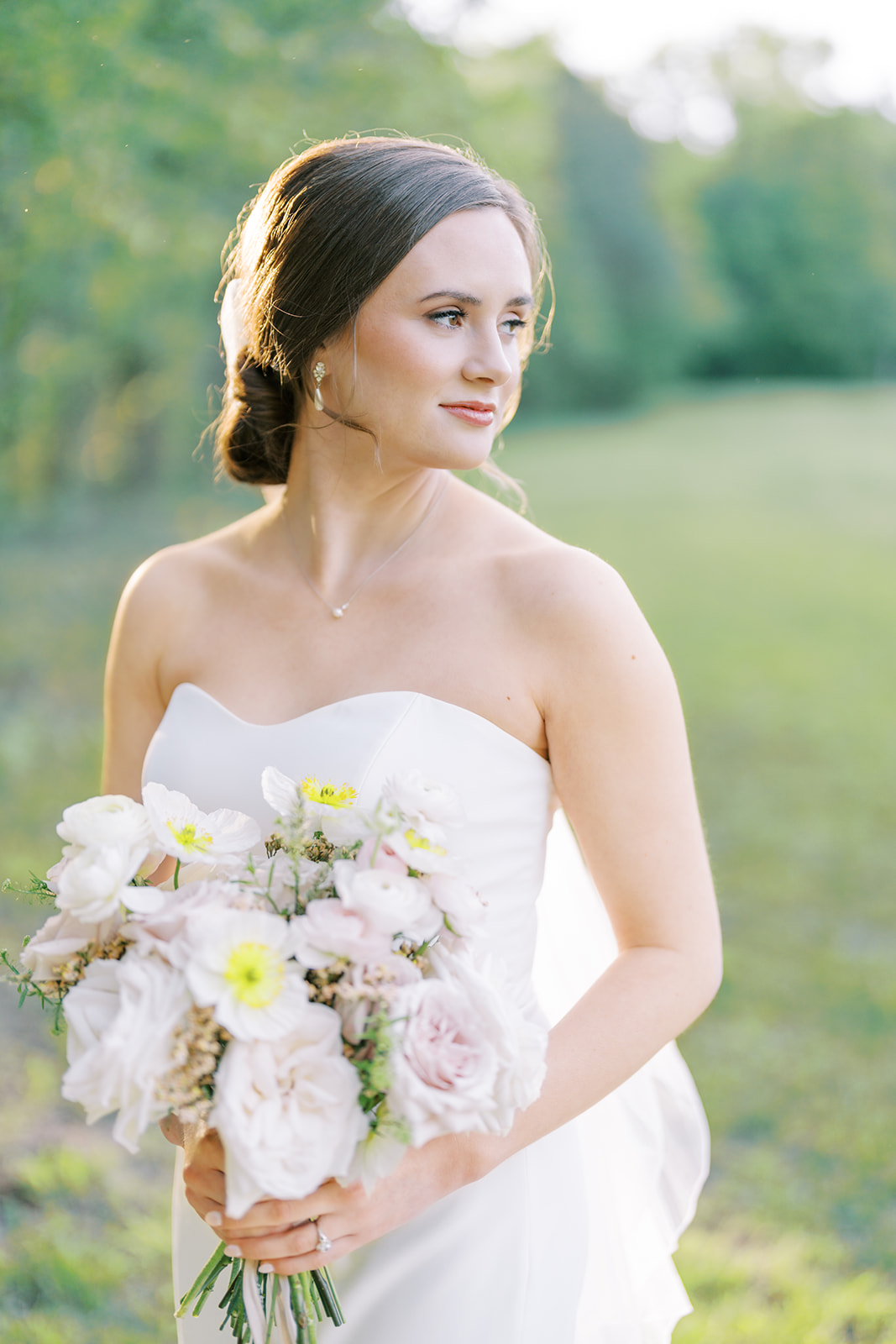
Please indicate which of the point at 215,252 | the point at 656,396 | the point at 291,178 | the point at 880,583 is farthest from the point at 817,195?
the point at 291,178

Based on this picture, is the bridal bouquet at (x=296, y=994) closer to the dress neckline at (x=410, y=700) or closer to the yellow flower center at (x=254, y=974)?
the yellow flower center at (x=254, y=974)

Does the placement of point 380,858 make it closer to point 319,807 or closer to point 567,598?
point 319,807

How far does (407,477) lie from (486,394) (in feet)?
0.85

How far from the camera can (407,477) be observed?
7.02ft

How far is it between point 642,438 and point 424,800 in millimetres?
21920

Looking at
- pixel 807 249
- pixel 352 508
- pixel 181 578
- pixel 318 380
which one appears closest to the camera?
pixel 318 380

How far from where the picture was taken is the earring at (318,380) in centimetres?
207

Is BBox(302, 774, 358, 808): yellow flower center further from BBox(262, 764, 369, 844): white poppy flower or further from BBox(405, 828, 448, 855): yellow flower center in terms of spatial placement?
BBox(405, 828, 448, 855): yellow flower center

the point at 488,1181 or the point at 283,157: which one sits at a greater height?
the point at 283,157

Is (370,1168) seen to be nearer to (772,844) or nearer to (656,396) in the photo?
(772,844)

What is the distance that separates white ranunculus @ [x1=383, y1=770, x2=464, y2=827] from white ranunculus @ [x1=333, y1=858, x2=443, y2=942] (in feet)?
0.25

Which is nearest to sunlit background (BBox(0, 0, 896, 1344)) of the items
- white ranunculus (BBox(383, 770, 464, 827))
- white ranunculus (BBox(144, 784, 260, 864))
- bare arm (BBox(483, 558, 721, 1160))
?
bare arm (BBox(483, 558, 721, 1160))

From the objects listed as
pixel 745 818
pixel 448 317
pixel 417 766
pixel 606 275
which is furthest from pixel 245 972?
pixel 606 275

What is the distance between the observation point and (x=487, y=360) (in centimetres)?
190
